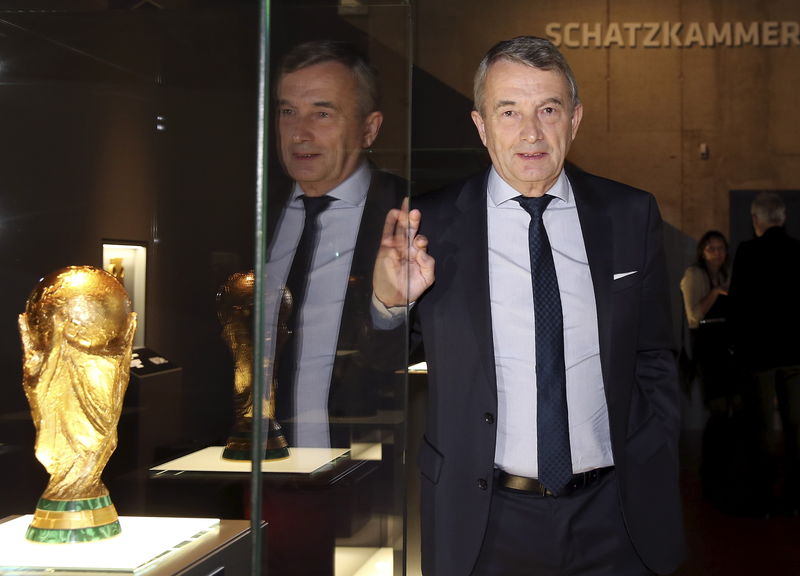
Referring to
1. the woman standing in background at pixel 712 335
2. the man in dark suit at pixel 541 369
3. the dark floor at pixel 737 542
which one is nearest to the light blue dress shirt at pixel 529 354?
the man in dark suit at pixel 541 369

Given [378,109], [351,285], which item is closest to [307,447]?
[351,285]

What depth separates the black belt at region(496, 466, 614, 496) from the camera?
7.08ft

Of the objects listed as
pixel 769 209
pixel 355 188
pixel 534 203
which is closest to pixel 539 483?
pixel 534 203

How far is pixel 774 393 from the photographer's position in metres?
7.05

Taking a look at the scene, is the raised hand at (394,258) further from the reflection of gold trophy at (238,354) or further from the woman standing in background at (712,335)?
the woman standing in background at (712,335)

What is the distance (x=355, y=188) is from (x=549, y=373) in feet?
3.36

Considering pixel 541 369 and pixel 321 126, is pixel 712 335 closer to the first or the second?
pixel 541 369

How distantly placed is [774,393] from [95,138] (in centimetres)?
628

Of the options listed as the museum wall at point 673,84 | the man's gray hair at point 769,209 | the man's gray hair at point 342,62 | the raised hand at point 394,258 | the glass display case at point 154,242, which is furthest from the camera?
the museum wall at point 673,84

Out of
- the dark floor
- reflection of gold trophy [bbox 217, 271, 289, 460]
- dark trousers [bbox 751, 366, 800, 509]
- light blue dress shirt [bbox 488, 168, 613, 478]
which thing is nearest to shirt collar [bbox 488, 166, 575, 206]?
light blue dress shirt [bbox 488, 168, 613, 478]

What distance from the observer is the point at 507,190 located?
2.29 m

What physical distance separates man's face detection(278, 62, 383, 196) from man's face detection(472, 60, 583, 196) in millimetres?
932

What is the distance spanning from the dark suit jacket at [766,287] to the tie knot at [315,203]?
16.8 feet

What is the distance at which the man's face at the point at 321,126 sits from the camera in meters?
1.01
